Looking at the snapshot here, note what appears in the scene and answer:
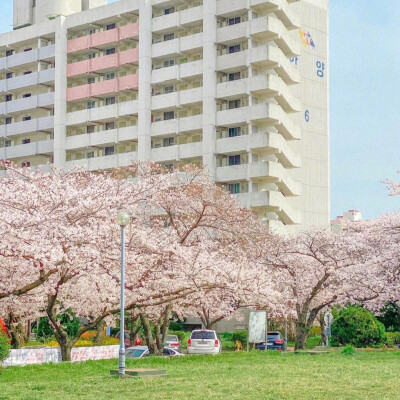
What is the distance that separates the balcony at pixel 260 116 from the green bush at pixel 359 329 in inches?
1268

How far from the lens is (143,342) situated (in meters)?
58.0

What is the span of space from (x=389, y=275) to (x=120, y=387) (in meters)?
28.3

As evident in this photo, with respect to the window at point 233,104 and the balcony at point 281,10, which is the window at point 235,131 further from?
the balcony at point 281,10

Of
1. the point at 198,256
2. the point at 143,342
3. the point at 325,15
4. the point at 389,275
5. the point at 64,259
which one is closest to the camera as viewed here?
the point at 64,259

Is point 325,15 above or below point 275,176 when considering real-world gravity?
above

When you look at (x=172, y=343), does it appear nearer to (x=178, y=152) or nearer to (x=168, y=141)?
(x=178, y=152)

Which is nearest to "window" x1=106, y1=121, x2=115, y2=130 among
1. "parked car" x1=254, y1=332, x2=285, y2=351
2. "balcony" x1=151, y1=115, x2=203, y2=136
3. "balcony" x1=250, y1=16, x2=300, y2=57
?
"balcony" x1=151, y1=115, x2=203, y2=136

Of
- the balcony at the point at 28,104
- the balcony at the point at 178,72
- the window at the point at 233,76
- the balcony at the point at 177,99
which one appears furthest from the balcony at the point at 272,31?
the balcony at the point at 28,104

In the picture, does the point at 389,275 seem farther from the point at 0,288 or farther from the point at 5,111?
the point at 5,111

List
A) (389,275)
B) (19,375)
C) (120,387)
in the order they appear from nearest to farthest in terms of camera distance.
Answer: (120,387) → (19,375) → (389,275)

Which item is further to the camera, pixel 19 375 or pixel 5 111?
pixel 5 111

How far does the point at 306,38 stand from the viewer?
8388 cm

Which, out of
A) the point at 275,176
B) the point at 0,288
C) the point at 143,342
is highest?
the point at 275,176

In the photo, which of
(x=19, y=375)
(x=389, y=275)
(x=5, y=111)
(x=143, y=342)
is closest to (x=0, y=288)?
(x=19, y=375)
